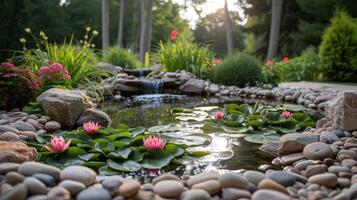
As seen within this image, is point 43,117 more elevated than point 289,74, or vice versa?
point 289,74

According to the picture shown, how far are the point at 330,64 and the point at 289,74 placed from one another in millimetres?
1046

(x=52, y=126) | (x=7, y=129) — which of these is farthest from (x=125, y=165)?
(x=52, y=126)

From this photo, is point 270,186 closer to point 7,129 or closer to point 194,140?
point 194,140

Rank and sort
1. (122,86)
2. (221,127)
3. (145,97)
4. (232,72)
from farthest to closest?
1. (232,72)
2. (122,86)
3. (145,97)
4. (221,127)

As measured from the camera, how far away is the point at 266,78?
313 inches

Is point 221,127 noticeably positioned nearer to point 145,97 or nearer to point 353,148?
point 353,148

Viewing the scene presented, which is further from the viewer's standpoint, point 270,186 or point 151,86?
point 151,86

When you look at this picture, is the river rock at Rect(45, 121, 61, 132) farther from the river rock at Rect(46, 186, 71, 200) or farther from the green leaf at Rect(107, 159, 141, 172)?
the river rock at Rect(46, 186, 71, 200)

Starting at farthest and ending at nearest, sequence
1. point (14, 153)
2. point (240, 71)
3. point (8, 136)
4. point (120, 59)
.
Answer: point (120, 59) < point (240, 71) < point (8, 136) < point (14, 153)

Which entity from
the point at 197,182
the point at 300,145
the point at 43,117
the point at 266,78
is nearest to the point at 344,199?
the point at 197,182

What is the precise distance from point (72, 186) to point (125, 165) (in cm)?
69

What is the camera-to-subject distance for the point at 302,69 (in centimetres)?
860

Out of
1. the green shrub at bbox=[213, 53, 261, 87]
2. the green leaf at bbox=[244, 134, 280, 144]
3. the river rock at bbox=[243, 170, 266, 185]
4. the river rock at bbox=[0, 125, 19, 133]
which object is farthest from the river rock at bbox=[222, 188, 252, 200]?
the green shrub at bbox=[213, 53, 261, 87]

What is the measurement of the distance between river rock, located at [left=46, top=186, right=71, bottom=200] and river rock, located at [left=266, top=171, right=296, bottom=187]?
44.9 inches
